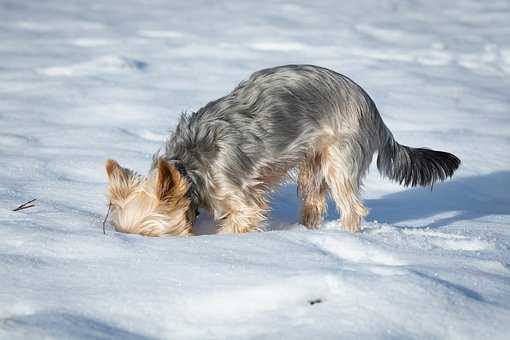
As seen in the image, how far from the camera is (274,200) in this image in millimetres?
5199

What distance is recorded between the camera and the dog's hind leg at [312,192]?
4.52 m

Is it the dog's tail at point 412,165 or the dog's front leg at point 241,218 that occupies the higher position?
the dog's tail at point 412,165

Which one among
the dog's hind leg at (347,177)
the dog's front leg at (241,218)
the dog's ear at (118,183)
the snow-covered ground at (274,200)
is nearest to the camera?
the snow-covered ground at (274,200)

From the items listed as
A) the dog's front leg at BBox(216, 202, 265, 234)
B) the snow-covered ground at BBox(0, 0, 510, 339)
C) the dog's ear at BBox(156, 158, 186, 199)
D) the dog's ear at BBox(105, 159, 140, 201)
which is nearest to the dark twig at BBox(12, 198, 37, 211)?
the snow-covered ground at BBox(0, 0, 510, 339)

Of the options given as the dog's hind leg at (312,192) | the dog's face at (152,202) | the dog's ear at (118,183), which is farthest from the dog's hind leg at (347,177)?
the dog's ear at (118,183)

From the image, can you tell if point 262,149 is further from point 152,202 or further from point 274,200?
point 274,200

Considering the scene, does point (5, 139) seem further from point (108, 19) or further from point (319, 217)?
point (108, 19)

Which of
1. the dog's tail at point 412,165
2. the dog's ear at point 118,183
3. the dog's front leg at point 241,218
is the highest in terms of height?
the dog's tail at point 412,165

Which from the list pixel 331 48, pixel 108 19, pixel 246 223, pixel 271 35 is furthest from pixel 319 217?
pixel 108 19

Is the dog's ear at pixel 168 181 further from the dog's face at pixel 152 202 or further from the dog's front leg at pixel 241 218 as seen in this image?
the dog's front leg at pixel 241 218

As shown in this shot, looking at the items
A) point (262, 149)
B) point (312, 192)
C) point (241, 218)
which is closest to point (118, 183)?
point (241, 218)

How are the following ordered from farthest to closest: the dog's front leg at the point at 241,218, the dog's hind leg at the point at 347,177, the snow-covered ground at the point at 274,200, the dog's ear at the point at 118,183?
the dog's hind leg at the point at 347,177, the dog's front leg at the point at 241,218, the dog's ear at the point at 118,183, the snow-covered ground at the point at 274,200

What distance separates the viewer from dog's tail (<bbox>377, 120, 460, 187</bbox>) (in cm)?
459

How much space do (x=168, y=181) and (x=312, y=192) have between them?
118cm
